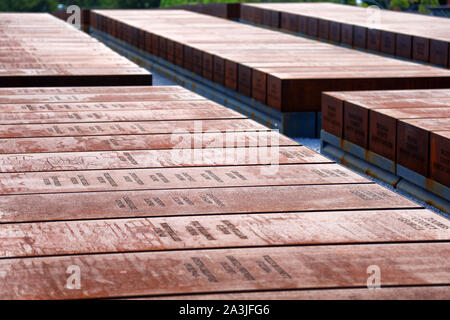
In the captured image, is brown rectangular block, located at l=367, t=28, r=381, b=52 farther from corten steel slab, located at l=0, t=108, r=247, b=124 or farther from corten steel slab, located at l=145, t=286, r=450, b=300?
corten steel slab, located at l=145, t=286, r=450, b=300

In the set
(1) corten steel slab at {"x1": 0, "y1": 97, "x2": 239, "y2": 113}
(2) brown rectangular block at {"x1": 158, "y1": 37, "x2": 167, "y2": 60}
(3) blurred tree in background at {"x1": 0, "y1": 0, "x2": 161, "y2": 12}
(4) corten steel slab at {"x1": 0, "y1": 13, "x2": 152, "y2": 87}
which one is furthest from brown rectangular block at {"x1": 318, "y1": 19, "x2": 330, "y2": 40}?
(3) blurred tree in background at {"x1": 0, "y1": 0, "x2": 161, "y2": 12}

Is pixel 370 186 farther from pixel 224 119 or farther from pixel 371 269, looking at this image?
pixel 224 119

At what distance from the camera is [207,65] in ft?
60.9

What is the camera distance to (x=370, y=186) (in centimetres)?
659

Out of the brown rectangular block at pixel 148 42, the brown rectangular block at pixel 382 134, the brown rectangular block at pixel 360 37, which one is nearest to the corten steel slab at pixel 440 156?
the brown rectangular block at pixel 382 134

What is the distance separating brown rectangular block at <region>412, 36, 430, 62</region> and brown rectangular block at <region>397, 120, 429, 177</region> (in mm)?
10775

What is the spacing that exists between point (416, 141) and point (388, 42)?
542 inches

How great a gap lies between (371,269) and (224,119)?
531 centimetres

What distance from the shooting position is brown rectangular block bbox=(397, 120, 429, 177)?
9.42 metres

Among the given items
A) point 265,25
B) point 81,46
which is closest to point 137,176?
point 81,46

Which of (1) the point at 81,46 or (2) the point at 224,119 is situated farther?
(1) the point at 81,46

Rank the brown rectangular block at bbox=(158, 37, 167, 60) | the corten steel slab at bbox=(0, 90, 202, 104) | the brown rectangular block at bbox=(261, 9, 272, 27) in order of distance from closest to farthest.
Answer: the corten steel slab at bbox=(0, 90, 202, 104)
the brown rectangular block at bbox=(158, 37, 167, 60)
the brown rectangular block at bbox=(261, 9, 272, 27)
